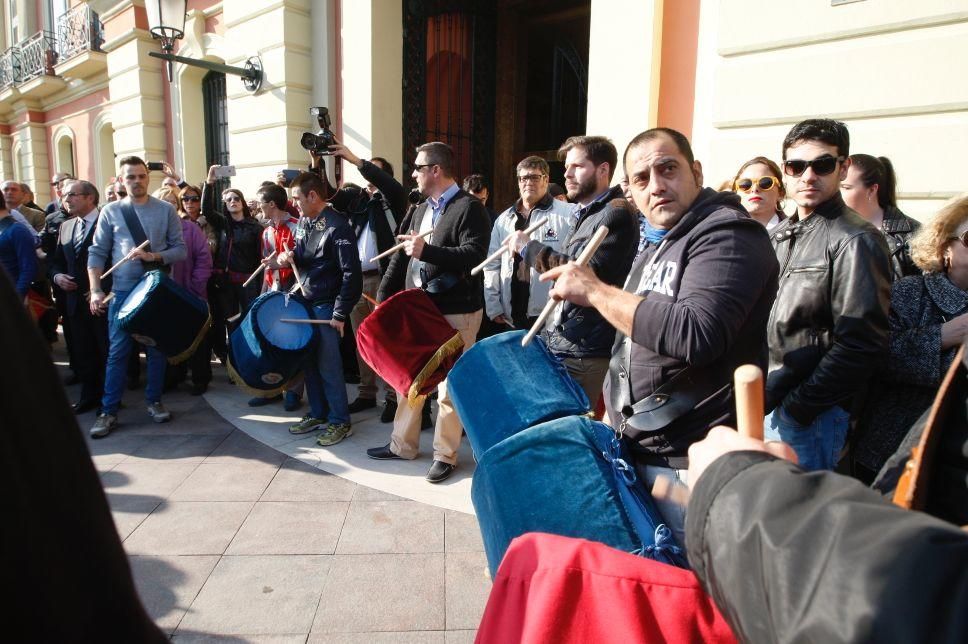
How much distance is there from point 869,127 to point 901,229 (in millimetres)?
1292

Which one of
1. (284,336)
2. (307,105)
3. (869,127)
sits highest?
(307,105)

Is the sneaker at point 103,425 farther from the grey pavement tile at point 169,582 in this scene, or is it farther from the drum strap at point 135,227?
the grey pavement tile at point 169,582

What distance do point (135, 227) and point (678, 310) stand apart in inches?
185

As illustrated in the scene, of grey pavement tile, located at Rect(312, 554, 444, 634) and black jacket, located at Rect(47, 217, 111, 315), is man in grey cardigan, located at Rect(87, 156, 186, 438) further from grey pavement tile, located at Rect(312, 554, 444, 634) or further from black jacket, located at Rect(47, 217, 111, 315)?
grey pavement tile, located at Rect(312, 554, 444, 634)

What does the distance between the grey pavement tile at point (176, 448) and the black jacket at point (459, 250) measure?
2.06 m

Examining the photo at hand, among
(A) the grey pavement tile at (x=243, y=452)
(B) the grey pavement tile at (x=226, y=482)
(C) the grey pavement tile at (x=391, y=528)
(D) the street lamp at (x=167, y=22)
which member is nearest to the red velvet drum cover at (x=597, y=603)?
(C) the grey pavement tile at (x=391, y=528)

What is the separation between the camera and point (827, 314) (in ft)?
6.95

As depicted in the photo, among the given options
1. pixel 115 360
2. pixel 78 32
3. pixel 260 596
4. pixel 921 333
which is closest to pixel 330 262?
pixel 115 360

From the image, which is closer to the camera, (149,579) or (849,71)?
(149,579)

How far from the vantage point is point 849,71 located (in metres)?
3.74

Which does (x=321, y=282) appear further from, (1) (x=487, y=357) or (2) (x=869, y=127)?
(2) (x=869, y=127)

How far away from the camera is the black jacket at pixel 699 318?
4.97ft

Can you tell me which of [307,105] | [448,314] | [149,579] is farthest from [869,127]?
[307,105]

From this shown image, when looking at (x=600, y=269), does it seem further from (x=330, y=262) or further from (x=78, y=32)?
(x=78, y=32)
